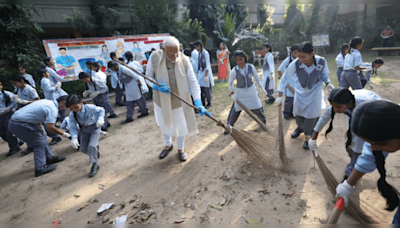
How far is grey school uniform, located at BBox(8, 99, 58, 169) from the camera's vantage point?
339cm

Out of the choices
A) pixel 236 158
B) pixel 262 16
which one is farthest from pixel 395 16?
pixel 236 158

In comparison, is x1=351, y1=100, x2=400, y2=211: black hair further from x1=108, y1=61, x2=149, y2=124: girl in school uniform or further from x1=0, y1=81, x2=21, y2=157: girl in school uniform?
x1=0, y1=81, x2=21, y2=157: girl in school uniform

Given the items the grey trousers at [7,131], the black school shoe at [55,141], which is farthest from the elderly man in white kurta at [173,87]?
the grey trousers at [7,131]

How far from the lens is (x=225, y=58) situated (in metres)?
9.12

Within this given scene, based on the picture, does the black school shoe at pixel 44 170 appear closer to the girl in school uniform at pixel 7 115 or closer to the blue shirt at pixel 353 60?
the girl in school uniform at pixel 7 115

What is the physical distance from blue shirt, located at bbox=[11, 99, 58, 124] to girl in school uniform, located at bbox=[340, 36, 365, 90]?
6.16m

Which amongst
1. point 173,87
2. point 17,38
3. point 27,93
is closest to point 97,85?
point 27,93

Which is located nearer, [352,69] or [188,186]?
[188,186]

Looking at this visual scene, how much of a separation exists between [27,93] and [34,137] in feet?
5.93

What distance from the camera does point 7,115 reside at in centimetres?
451

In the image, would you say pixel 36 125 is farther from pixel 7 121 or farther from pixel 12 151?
pixel 12 151

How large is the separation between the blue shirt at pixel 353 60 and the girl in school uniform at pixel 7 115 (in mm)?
7694

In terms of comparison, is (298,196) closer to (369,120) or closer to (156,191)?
(369,120)

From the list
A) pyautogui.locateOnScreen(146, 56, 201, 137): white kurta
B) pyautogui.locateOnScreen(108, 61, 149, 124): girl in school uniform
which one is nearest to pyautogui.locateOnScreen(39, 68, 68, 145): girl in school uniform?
pyautogui.locateOnScreen(108, 61, 149, 124): girl in school uniform
